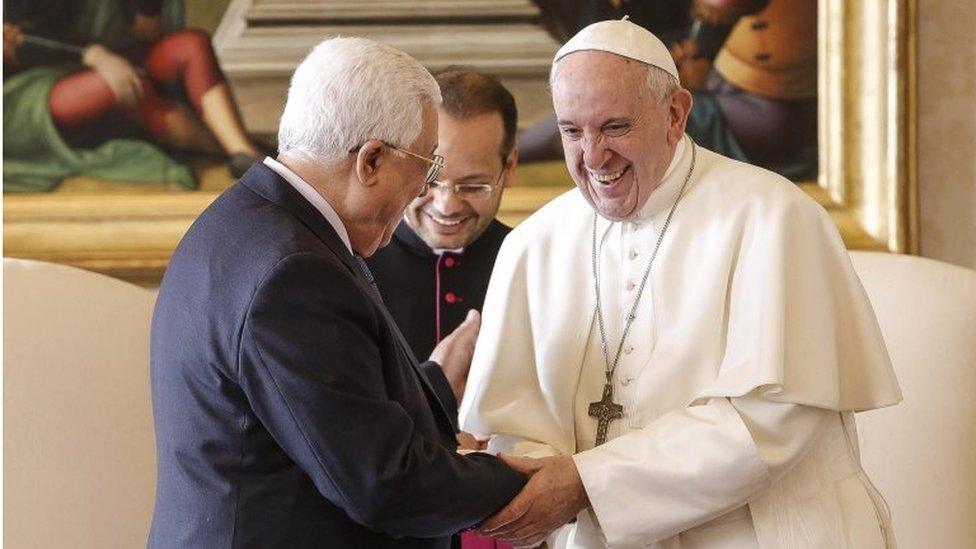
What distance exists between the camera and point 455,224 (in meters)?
3.15

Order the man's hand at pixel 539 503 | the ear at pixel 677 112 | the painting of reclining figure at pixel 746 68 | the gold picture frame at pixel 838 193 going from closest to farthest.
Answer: the man's hand at pixel 539 503
the ear at pixel 677 112
the gold picture frame at pixel 838 193
the painting of reclining figure at pixel 746 68

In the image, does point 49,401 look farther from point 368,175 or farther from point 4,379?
point 368,175

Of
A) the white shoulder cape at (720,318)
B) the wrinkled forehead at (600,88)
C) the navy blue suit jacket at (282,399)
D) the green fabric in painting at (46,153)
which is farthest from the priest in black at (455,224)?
the green fabric in painting at (46,153)

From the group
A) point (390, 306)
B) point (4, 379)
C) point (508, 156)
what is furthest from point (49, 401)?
point (508, 156)

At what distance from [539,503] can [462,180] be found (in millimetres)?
869

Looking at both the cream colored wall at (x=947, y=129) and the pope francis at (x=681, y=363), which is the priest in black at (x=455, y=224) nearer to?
the pope francis at (x=681, y=363)

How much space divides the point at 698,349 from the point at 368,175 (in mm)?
709

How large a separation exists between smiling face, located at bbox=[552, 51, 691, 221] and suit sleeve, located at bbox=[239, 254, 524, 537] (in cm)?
59

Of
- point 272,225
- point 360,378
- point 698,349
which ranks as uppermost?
point 272,225

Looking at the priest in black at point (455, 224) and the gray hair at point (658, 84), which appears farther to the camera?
the priest in black at point (455, 224)

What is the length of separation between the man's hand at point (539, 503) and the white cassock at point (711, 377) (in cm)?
3

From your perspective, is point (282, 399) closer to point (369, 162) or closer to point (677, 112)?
point (369, 162)

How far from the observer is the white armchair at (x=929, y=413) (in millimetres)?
3260

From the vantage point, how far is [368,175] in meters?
2.17
